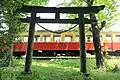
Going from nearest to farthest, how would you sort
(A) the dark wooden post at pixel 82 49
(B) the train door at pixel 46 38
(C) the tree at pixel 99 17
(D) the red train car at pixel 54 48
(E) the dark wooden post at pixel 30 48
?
1. (E) the dark wooden post at pixel 30 48
2. (A) the dark wooden post at pixel 82 49
3. (C) the tree at pixel 99 17
4. (D) the red train car at pixel 54 48
5. (B) the train door at pixel 46 38

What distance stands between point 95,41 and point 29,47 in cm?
588

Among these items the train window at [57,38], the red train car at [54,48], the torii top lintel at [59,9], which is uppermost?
the torii top lintel at [59,9]

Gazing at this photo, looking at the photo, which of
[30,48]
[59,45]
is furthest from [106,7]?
[59,45]

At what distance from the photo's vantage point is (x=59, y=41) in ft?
95.7

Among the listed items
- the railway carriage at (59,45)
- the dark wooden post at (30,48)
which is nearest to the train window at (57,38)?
the railway carriage at (59,45)

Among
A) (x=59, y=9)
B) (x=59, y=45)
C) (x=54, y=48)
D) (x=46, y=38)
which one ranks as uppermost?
(x=59, y=9)

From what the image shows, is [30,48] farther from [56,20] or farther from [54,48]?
[54,48]

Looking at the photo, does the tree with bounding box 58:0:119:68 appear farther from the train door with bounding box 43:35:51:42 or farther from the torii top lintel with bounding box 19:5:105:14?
the train door with bounding box 43:35:51:42

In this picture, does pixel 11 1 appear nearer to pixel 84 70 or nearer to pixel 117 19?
pixel 84 70

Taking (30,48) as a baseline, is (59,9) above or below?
above

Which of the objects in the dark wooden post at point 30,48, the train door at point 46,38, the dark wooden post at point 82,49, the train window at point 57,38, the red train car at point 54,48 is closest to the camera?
the dark wooden post at point 30,48

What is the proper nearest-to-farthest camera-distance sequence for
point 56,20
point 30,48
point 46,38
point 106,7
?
point 30,48, point 56,20, point 106,7, point 46,38

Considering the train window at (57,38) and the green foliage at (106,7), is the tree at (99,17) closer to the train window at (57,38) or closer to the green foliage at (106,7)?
the green foliage at (106,7)

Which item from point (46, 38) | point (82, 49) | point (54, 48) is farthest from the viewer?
point (46, 38)
